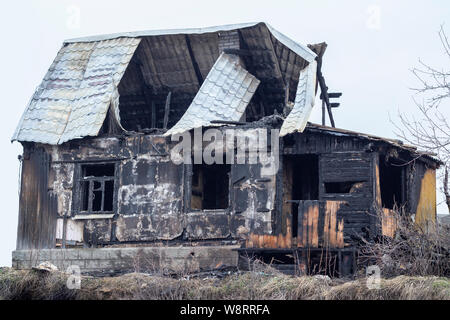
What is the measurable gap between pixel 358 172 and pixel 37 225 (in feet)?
27.5

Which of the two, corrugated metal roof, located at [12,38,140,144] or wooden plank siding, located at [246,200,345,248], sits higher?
corrugated metal roof, located at [12,38,140,144]

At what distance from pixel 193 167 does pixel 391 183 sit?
5.17 metres

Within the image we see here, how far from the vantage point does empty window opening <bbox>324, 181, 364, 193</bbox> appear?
63.3ft

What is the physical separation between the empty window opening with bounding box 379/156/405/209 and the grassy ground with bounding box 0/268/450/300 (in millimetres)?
5103

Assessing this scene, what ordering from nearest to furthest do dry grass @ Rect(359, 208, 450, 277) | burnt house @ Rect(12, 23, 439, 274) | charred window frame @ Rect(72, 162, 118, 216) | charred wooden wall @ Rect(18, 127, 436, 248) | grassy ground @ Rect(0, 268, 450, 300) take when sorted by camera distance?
grassy ground @ Rect(0, 268, 450, 300) → dry grass @ Rect(359, 208, 450, 277) → charred wooden wall @ Rect(18, 127, 436, 248) → burnt house @ Rect(12, 23, 439, 274) → charred window frame @ Rect(72, 162, 118, 216)

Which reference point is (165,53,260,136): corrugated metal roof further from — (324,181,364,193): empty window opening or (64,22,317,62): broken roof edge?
(324,181,364,193): empty window opening

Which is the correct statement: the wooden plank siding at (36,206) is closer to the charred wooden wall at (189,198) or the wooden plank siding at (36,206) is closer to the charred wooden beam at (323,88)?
the charred wooden wall at (189,198)

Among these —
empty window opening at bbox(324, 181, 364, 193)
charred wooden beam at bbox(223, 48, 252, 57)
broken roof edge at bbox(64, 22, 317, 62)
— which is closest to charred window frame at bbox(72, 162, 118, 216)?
broken roof edge at bbox(64, 22, 317, 62)

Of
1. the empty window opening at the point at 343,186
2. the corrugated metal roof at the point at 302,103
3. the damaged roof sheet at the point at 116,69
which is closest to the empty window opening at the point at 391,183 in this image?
the empty window opening at the point at 343,186

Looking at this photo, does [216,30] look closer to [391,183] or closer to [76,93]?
[76,93]

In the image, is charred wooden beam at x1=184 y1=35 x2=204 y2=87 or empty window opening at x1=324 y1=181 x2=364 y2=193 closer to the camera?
empty window opening at x1=324 y1=181 x2=364 y2=193
